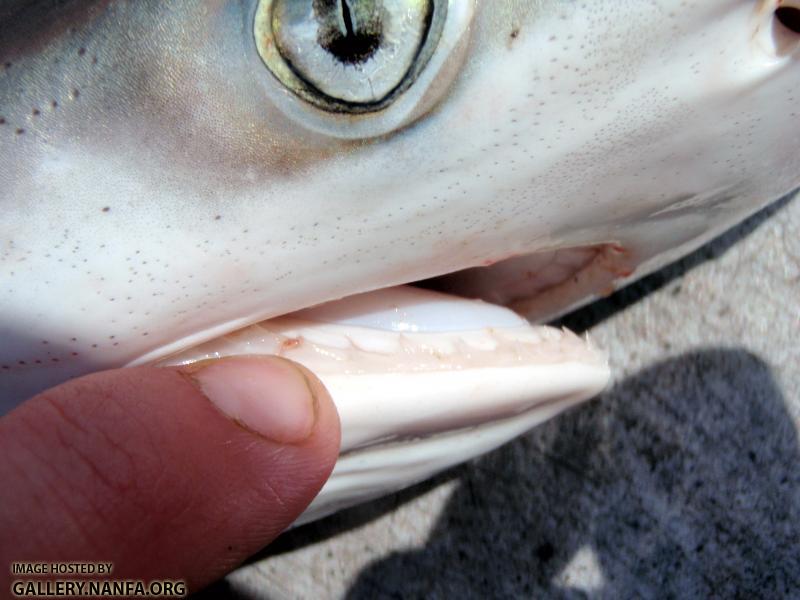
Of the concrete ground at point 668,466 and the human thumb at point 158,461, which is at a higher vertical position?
the concrete ground at point 668,466

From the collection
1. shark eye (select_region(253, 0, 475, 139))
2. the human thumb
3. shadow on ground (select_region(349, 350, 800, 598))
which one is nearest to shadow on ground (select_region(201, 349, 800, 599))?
shadow on ground (select_region(349, 350, 800, 598))

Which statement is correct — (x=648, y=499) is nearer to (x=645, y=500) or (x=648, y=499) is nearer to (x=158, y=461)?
(x=645, y=500)

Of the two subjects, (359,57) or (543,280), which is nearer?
(359,57)

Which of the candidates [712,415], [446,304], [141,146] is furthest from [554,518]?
[141,146]

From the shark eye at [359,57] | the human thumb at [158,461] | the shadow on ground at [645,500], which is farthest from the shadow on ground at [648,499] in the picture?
the shark eye at [359,57]

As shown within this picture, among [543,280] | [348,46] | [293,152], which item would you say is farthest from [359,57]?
[543,280]

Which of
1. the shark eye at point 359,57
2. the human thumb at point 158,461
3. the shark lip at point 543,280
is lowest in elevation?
the human thumb at point 158,461

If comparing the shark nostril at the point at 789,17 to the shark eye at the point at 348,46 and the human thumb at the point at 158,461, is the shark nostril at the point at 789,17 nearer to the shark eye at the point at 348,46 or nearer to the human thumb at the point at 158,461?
the shark eye at the point at 348,46
